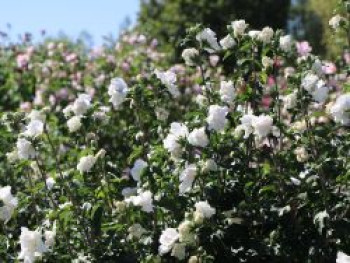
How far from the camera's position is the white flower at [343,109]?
2.95 m

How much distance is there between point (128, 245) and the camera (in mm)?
3162

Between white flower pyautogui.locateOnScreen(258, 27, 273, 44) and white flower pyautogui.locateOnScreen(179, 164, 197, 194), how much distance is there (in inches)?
30.4

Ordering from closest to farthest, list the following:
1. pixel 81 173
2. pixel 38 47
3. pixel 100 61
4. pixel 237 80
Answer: pixel 81 173 < pixel 237 80 < pixel 100 61 < pixel 38 47

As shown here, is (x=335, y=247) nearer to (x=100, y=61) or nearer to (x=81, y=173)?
(x=81, y=173)

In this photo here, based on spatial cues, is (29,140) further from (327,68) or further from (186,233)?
(327,68)

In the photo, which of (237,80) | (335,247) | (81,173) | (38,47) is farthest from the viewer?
(38,47)

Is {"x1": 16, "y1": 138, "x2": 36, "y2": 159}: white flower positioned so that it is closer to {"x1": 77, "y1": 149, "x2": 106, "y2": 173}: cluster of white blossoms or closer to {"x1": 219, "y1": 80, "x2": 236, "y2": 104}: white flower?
{"x1": 77, "y1": 149, "x2": 106, "y2": 173}: cluster of white blossoms

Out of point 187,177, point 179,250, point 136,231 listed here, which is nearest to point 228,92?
point 187,177

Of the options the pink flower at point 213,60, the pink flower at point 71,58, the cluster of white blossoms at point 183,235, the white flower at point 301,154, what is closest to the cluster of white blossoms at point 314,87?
the white flower at point 301,154

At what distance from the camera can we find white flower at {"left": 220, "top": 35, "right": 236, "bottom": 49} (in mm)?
3564

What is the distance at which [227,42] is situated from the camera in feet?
11.7

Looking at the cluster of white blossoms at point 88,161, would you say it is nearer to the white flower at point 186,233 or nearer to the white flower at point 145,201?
the white flower at point 145,201

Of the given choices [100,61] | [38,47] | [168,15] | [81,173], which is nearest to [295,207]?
Result: [81,173]

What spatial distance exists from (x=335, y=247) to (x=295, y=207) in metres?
0.24
